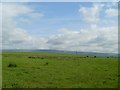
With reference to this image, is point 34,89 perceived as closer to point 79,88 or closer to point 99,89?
point 79,88

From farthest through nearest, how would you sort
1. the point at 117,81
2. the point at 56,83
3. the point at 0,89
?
the point at 117,81 → the point at 56,83 → the point at 0,89

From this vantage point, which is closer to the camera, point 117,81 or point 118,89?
point 118,89

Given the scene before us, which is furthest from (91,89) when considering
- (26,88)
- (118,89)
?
(26,88)

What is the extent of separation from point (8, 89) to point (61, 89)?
13.9ft

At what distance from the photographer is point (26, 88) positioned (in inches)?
845

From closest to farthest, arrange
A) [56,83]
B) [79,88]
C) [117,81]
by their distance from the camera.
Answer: [79,88] → [56,83] → [117,81]

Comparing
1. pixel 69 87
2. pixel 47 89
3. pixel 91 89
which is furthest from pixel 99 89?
pixel 47 89

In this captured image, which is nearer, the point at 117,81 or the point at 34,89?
the point at 34,89

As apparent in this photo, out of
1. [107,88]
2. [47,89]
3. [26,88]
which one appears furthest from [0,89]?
[107,88]

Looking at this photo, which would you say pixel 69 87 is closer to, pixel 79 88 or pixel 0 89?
pixel 79 88

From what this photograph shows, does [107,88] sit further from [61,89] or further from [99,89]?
[61,89]

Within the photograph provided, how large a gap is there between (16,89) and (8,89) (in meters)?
0.64

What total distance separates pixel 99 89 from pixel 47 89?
4.31m

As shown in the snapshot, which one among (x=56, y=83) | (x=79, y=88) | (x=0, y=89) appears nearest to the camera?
(x=0, y=89)
